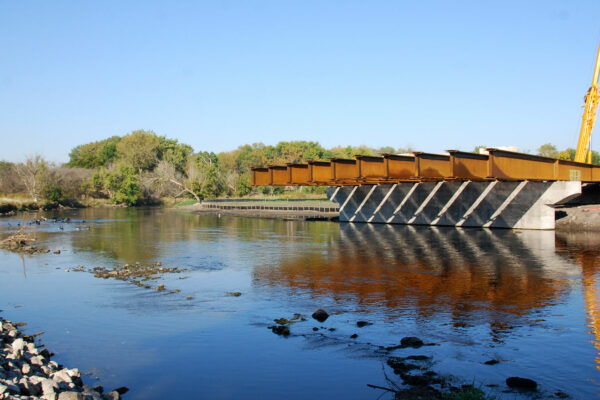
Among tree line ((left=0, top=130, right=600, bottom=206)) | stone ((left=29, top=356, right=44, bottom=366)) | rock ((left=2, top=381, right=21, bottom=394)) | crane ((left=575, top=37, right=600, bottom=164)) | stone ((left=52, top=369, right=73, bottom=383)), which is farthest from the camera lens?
tree line ((left=0, top=130, right=600, bottom=206))

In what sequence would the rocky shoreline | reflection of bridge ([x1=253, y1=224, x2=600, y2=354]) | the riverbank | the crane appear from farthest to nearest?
the riverbank < the crane < reflection of bridge ([x1=253, y1=224, x2=600, y2=354]) < the rocky shoreline

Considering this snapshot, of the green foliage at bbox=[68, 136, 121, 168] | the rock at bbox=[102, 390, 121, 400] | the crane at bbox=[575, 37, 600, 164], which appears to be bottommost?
the rock at bbox=[102, 390, 121, 400]

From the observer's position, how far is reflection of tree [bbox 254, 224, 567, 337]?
15.0 m

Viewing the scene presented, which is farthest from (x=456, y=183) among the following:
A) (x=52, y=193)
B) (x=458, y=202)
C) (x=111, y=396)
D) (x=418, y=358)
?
(x=52, y=193)

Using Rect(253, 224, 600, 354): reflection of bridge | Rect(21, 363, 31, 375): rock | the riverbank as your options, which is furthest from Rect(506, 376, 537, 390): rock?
the riverbank

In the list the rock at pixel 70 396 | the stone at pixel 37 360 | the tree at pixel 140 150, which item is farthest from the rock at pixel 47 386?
the tree at pixel 140 150

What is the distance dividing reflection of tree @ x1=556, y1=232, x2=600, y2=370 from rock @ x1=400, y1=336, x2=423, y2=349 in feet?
11.2

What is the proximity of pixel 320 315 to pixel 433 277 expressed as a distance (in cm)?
774

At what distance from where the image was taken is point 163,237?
3869 cm

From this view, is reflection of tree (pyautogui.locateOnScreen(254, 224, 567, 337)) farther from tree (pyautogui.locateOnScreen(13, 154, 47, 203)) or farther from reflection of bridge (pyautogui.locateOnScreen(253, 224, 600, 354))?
tree (pyautogui.locateOnScreen(13, 154, 47, 203))

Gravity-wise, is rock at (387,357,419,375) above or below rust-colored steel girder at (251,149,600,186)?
below

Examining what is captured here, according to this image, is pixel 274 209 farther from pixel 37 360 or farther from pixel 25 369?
pixel 25 369

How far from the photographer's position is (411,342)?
37.6ft

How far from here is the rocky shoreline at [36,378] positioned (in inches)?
298
